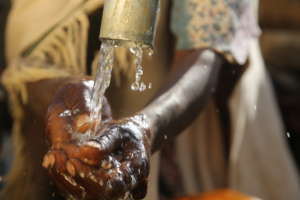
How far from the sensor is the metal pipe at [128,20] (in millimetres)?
962

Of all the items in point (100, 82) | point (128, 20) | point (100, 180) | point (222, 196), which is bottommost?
point (222, 196)

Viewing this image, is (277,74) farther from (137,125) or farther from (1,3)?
(137,125)

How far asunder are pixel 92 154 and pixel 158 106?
332 millimetres

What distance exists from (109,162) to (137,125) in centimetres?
13

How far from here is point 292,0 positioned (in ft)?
11.2

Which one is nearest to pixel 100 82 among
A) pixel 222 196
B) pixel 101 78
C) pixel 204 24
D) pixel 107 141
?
pixel 101 78

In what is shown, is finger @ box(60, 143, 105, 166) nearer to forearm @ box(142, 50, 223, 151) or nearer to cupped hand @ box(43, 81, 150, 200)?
cupped hand @ box(43, 81, 150, 200)

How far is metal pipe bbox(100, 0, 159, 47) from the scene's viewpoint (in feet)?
3.16

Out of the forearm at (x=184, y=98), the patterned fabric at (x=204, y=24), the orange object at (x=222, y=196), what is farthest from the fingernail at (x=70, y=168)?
the orange object at (x=222, y=196)

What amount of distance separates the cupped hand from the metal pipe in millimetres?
146

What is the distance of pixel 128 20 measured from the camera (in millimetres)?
963

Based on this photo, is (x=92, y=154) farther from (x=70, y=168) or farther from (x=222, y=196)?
(x=222, y=196)

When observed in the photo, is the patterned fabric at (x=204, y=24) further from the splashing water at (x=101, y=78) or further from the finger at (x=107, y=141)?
the finger at (x=107, y=141)

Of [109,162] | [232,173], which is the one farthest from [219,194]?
[109,162]
